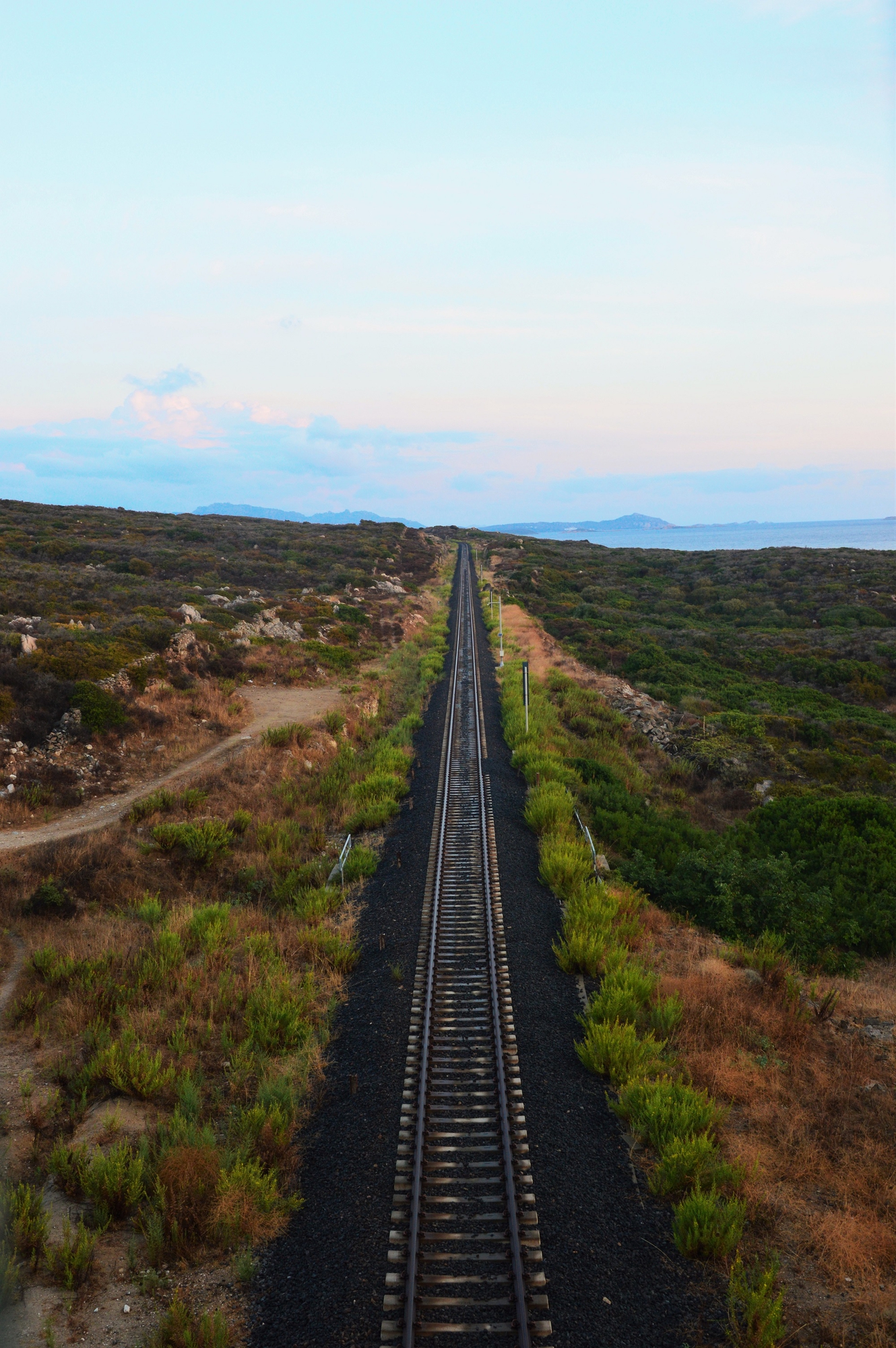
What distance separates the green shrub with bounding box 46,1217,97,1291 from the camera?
564cm

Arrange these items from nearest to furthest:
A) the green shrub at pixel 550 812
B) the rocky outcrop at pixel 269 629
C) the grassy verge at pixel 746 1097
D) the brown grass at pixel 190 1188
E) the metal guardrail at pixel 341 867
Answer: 1. the grassy verge at pixel 746 1097
2. the brown grass at pixel 190 1188
3. the metal guardrail at pixel 341 867
4. the green shrub at pixel 550 812
5. the rocky outcrop at pixel 269 629

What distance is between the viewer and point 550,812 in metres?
16.7

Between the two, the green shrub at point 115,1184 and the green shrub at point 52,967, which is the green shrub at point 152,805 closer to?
the green shrub at point 52,967

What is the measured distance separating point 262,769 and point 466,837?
270 inches

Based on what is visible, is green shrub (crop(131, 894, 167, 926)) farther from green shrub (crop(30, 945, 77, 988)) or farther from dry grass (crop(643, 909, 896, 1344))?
dry grass (crop(643, 909, 896, 1344))

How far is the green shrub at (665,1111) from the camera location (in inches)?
286

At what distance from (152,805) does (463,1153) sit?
11500mm

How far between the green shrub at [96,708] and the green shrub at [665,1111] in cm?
1671

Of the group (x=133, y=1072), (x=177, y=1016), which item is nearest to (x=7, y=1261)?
(x=133, y=1072)

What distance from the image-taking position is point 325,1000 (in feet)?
33.7

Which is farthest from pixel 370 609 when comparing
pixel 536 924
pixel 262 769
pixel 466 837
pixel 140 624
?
pixel 536 924

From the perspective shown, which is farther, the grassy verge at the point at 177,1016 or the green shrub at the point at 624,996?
the green shrub at the point at 624,996

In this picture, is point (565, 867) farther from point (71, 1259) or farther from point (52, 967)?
point (71, 1259)

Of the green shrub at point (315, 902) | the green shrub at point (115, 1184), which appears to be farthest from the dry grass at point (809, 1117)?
the green shrub at point (315, 902)
